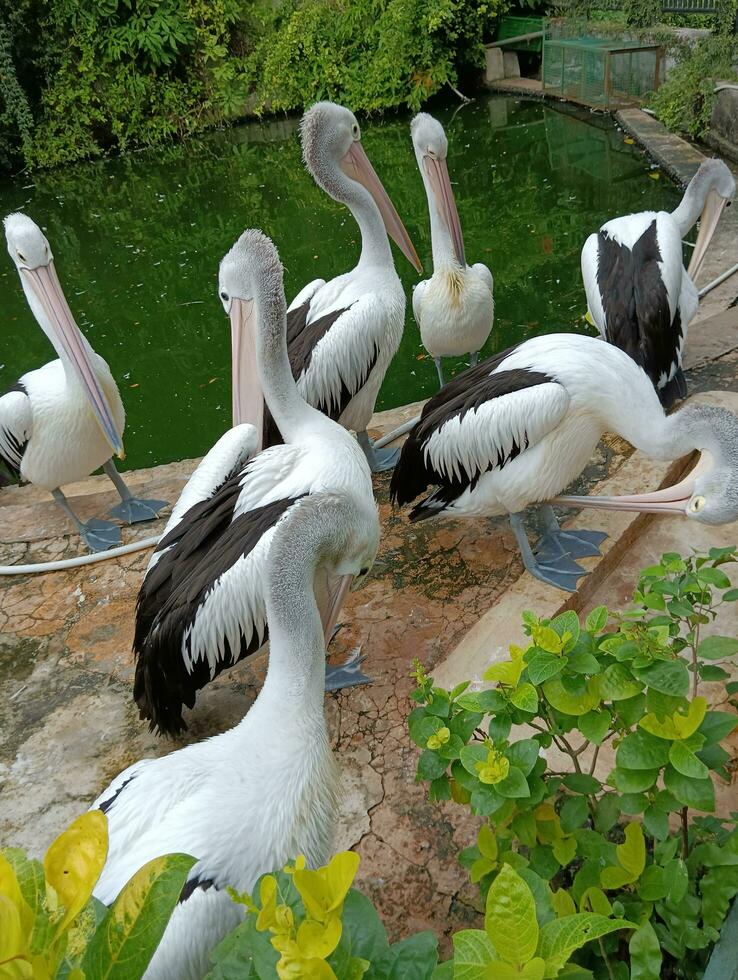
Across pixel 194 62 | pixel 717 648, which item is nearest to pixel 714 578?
pixel 717 648

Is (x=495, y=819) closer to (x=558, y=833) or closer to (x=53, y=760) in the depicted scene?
(x=558, y=833)

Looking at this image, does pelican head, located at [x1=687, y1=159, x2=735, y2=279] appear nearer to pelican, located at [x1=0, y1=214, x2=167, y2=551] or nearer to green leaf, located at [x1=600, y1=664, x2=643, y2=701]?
pelican, located at [x1=0, y1=214, x2=167, y2=551]

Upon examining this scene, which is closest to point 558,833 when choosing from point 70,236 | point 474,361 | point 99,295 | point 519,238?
point 474,361

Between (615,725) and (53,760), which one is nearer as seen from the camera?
(615,725)

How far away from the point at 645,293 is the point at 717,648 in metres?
2.50

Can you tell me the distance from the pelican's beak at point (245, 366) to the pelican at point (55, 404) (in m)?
0.70

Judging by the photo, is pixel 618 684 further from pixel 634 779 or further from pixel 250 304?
pixel 250 304

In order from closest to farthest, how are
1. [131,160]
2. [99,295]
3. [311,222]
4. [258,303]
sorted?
[258,303] → [99,295] → [311,222] → [131,160]

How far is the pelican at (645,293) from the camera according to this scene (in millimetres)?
3555

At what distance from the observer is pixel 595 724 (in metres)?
1.40

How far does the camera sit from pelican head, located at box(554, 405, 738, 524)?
Result: 226 cm

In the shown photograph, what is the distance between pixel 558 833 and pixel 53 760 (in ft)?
5.88

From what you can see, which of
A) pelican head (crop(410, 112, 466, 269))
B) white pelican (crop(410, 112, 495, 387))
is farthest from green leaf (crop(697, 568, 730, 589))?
pelican head (crop(410, 112, 466, 269))

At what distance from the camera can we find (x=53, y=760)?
8.51 ft
